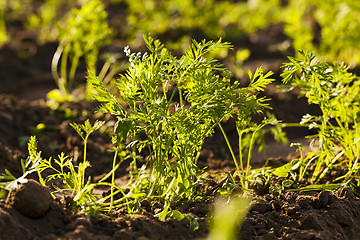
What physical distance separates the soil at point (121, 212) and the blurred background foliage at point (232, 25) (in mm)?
1164

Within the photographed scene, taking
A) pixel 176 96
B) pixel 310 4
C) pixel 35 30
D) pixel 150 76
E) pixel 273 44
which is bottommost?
pixel 150 76

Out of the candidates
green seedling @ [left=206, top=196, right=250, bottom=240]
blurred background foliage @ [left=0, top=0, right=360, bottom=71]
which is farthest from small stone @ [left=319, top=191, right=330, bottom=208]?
blurred background foliage @ [left=0, top=0, right=360, bottom=71]

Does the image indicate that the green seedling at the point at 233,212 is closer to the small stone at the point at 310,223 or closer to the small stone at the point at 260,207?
the small stone at the point at 260,207

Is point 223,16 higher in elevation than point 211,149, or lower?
higher

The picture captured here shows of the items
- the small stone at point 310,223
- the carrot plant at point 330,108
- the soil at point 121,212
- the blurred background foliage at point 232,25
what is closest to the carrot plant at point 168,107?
the soil at point 121,212

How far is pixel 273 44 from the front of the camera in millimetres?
6898

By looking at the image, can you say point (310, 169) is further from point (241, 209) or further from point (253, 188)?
point (241, 209)

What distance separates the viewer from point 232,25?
24.0ft

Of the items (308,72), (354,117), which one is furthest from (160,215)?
(354,117)

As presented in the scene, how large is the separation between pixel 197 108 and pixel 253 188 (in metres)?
0.71

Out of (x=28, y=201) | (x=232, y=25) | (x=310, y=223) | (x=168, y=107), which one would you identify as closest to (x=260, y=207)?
(x=310, y=223)

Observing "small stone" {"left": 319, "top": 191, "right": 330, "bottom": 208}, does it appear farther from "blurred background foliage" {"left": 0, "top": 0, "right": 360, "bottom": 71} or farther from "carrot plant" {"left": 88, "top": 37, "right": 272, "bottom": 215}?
"blurred background foliage" {"left": 0, "top": 0, "right": 360, "bottom": 71}

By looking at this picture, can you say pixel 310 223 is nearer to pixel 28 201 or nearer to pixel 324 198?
pixel 324 198

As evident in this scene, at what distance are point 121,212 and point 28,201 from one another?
53 centimetres
